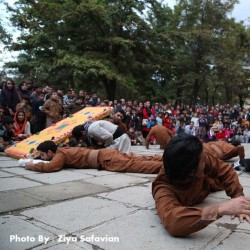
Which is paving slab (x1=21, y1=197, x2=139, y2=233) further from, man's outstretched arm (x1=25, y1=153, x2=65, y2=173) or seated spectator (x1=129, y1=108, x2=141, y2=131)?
seated spectator (x1=129, y1=108, x2=141, y2=131)

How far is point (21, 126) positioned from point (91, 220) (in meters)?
5.34

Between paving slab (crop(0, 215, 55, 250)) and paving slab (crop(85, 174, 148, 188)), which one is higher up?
paving slab (crop(0, 215, 55, 250))

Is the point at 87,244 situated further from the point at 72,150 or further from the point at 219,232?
the point at 72,150

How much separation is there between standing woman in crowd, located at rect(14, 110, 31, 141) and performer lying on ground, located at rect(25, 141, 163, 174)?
2.60m

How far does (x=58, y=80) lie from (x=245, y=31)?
49.2ft

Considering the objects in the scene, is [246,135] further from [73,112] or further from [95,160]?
[95,160]

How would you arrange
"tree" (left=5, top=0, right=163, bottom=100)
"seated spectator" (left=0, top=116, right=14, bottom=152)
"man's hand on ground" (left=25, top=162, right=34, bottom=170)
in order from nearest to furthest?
"man's hand on ground" (left=25, top=162, right=34, bottom=170) → "seated spectator" (left=0, top=116, right=14, bottom=152) → "tree" (left=5, top=0, right=163, bottom=100)

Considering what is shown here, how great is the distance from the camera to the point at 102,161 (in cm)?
432

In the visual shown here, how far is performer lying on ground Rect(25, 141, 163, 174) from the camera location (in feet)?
13.5

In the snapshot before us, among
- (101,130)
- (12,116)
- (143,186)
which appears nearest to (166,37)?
(12,116)

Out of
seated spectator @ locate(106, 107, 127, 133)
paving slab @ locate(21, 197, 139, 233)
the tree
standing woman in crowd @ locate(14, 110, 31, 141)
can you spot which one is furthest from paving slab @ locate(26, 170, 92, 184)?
the tree

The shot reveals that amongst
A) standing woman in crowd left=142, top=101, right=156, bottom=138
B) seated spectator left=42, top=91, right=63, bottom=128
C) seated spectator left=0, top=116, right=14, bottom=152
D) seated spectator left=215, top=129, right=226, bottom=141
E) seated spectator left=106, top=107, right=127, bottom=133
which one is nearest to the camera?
seated spectator left=106, top=107, right=127, bottom=133

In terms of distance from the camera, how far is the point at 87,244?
1.85m

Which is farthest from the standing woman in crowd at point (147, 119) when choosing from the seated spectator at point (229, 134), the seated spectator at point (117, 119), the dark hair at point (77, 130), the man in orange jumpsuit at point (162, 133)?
the dark hair at point (77, 130)
